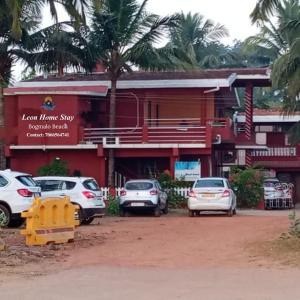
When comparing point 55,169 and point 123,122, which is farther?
point 123,122

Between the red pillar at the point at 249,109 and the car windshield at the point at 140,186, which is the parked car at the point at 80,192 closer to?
the car windshield at the point at 140,186

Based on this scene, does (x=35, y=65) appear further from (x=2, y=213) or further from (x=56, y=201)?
(x=56, y=201)

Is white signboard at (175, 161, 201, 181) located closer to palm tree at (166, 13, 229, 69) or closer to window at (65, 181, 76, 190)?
window at (65, 181, 76, 190)

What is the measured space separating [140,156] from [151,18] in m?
6.50

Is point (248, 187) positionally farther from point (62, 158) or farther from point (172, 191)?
point (62, 158)

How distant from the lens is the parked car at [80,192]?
2406 centimetres

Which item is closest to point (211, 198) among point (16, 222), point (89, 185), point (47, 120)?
point (89, 185)

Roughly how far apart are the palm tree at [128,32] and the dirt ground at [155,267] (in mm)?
16294

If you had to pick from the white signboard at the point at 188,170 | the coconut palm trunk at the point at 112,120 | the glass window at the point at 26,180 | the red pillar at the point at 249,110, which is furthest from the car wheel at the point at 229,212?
the red pillar at the point at 249,110

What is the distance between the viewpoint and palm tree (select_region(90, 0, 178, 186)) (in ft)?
113

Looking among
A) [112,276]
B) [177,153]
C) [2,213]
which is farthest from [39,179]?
[112,276]

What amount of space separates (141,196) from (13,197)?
345 inches

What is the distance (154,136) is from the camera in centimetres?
3572

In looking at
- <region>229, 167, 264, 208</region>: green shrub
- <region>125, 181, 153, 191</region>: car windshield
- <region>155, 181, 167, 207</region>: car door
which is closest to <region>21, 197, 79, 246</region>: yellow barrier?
<region>125, 181, 153, 191</region>: car windshield
